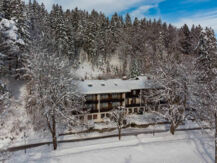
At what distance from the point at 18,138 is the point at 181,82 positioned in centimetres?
2528

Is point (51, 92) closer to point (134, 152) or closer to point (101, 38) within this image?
point (134, 152)

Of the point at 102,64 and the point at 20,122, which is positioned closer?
the point at 20,122

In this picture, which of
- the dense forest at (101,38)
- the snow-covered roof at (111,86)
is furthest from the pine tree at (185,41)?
the snow-covered roof at (111,86)

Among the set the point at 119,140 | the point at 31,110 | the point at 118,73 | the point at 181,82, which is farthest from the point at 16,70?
the point at 181,82

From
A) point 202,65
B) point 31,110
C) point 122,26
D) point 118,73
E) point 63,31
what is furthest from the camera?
point 122,26

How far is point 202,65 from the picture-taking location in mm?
30844

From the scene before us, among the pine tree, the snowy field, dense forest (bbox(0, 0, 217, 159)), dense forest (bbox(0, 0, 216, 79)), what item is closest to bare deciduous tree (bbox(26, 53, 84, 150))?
dense forest (bbox(0, 0, 217, 159))

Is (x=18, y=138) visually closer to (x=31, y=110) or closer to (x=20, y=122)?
(x=20, y=122)

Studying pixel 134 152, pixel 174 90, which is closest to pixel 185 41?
pixel 174 90

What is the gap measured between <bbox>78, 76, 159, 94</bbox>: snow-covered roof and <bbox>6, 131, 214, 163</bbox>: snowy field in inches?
361

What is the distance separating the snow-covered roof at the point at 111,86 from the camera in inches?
1004

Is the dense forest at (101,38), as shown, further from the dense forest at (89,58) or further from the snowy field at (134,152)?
the snowy field at (134,152)

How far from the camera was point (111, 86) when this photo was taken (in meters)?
27.2

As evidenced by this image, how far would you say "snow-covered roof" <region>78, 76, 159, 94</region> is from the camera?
25.5 metres
